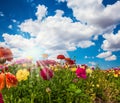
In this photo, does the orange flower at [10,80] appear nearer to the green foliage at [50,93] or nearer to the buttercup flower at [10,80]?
the buttercup flower at [10,80]

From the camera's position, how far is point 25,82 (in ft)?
18.8

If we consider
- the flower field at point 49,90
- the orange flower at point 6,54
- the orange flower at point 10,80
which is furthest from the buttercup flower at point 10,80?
the flower field at point 49,90

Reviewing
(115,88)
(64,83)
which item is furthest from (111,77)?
(64,83)

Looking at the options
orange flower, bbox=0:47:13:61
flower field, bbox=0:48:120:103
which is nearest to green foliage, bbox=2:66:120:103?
flower field, bbox=0:48:120:103

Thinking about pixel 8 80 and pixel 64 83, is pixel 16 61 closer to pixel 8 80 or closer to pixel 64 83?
pixel 8 80

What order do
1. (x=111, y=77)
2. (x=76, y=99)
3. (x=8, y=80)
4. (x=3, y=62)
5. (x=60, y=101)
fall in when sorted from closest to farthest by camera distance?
1. (x=8, y=80)
2. (x=3, y=62)
3. (x=60, y=101)
4. (x=76, y=99)
5. (x=111, y=77)

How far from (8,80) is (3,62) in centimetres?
18

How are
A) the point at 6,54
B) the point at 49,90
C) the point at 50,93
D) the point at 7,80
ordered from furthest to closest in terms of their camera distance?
the point at 50,93 → the point at 49,90 → the point at 6,54 → the point at 7,80

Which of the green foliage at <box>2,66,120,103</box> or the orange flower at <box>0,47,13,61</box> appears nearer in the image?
the orange flower at <box>0,47,13,61</box>

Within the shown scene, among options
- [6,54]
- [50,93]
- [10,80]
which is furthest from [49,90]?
[10,80]

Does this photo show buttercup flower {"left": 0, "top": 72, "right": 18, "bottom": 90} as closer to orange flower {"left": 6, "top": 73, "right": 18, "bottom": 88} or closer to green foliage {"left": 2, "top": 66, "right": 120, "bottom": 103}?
orange flower {"left": 6, "top": 73, "right": 18, "bottom": 88}

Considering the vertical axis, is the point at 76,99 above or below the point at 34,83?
below

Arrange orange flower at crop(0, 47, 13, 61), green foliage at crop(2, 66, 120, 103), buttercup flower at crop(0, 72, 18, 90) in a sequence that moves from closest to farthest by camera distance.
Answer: buttercup flower at crop(0, 72, 18, 90) → orange flower at crop(0, 47, 13, 61) → green foliage at crop(2, 66, 120, 103)

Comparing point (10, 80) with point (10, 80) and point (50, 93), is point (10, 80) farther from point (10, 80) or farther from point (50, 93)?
point (50, 93)
